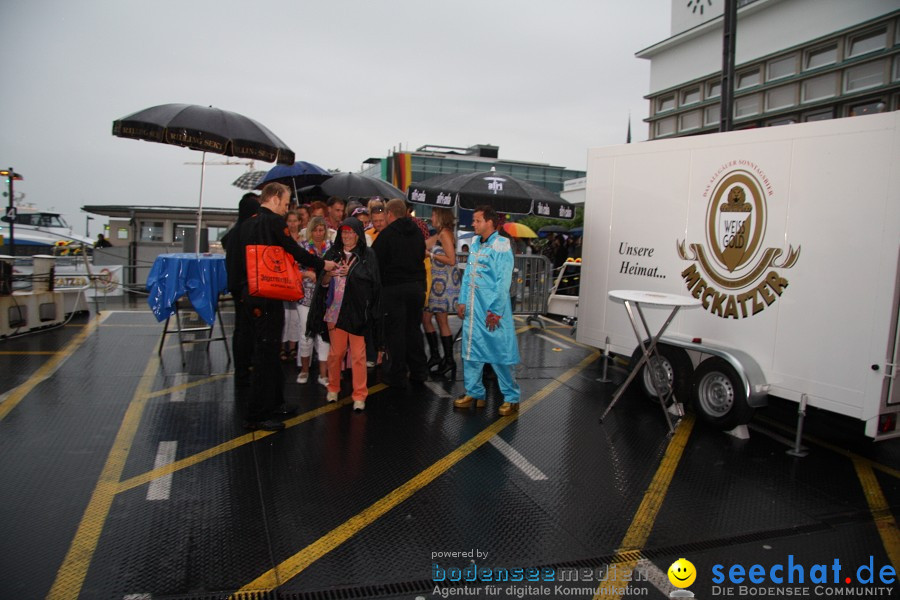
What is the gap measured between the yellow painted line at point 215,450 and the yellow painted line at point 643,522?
9.64 ft

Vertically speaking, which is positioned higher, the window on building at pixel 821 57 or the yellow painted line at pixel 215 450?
the window on building at pixel 821 57

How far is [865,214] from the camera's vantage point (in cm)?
433

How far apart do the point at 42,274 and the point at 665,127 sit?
83.7 feet

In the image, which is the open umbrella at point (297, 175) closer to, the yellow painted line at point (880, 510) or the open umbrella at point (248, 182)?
the open umbrella at point (248, 182)

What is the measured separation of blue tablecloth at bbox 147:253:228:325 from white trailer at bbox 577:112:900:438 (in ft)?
15.8

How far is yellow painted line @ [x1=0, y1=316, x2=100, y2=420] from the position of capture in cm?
534

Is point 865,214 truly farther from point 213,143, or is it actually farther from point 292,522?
point 213,143

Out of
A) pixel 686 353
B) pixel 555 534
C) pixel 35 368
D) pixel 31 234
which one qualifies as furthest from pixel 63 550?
pixel 31 234

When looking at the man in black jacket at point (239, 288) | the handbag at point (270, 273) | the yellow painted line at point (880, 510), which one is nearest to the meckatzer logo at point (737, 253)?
the yellow painted line at point (880, 510)

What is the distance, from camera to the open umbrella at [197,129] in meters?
7.35

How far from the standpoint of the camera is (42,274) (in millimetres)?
8680

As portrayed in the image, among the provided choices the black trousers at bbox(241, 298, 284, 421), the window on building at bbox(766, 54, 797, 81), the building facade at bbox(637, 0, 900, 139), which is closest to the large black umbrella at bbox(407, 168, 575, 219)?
the black trousers at bbox(241, 298, 284, 421)

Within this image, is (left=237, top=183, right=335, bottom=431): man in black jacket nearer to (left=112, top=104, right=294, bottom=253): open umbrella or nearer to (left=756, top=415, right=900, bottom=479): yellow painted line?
(left=112, top=104, right=294, bottom=253): open umbrella

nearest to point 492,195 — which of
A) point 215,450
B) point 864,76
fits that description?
point 215,450
